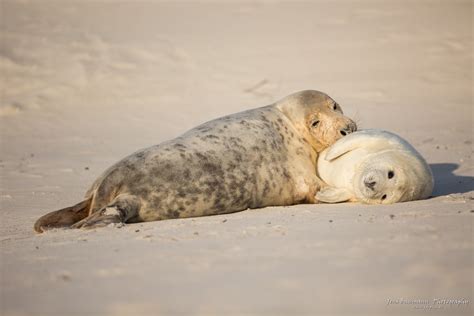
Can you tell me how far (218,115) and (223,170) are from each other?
5.05 m

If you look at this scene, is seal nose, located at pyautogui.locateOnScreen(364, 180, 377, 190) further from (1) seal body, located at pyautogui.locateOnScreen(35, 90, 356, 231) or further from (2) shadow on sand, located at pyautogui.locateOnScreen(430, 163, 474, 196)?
(2) shadow on sand, located at pyautogui.locateOnScreen(430, 163, 474, 196)

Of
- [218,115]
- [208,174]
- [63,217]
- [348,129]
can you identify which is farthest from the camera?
[218,115]

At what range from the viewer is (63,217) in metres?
4.94

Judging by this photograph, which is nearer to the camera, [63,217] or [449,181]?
[63,217]

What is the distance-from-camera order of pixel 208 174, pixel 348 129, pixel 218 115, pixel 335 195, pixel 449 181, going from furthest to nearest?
pixel 218 115, pixel 449 181, pixel 348 129, pixel 335 195, pixel 208 174

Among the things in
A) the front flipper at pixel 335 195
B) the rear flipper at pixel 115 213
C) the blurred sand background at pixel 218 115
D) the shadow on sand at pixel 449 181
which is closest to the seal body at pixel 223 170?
the rear flipper at pixel 115 213

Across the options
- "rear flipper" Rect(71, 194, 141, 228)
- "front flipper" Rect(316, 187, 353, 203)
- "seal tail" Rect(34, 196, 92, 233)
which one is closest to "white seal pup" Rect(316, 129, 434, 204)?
"front flipper" Rect(316, 187, 353, 203)

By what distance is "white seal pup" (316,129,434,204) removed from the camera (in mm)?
5203

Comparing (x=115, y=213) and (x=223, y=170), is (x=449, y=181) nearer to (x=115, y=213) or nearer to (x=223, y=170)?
(x=223, y=170)

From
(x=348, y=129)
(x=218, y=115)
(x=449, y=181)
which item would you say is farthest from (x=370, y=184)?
(x=218, y=115)

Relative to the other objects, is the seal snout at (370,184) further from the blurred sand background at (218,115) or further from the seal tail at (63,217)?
the seal tail at (63,217)

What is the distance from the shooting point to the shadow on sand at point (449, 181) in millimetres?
5957

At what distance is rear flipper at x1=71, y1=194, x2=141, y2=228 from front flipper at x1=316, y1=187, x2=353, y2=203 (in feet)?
4.64

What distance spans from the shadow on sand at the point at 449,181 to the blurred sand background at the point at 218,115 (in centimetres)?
4
